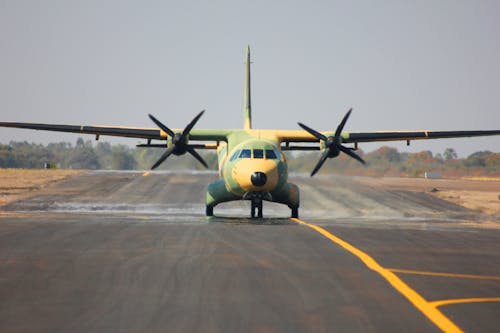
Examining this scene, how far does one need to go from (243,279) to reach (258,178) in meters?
17.3

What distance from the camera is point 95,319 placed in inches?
270

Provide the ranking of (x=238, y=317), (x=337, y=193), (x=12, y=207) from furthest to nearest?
(x=337, y=193), (x=12, y=207), (x=238, y=317)

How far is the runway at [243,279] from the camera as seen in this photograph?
6.87 m

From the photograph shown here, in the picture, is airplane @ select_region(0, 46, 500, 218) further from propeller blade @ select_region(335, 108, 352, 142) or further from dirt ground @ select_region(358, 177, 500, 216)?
dirt ground @ select_region(358, 177, 500, 216)

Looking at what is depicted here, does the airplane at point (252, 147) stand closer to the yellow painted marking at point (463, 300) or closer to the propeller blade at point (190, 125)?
the propeller blade at point (190, 125)

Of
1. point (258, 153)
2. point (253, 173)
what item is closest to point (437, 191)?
point (258, 153)

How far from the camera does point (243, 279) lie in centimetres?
911

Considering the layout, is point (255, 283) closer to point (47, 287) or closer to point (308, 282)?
point (308, 282)

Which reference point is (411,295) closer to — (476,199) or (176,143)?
(176,143)

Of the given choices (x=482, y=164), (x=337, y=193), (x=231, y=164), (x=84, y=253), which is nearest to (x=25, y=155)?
(x=482, y=164)

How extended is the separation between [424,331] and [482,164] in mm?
129126

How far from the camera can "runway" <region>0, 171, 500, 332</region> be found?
22.5 ft

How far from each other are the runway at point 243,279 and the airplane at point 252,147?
1043 centimetres

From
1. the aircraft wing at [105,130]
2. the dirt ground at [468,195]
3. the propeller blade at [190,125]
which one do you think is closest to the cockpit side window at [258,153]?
the propeller blade at [190,125]
